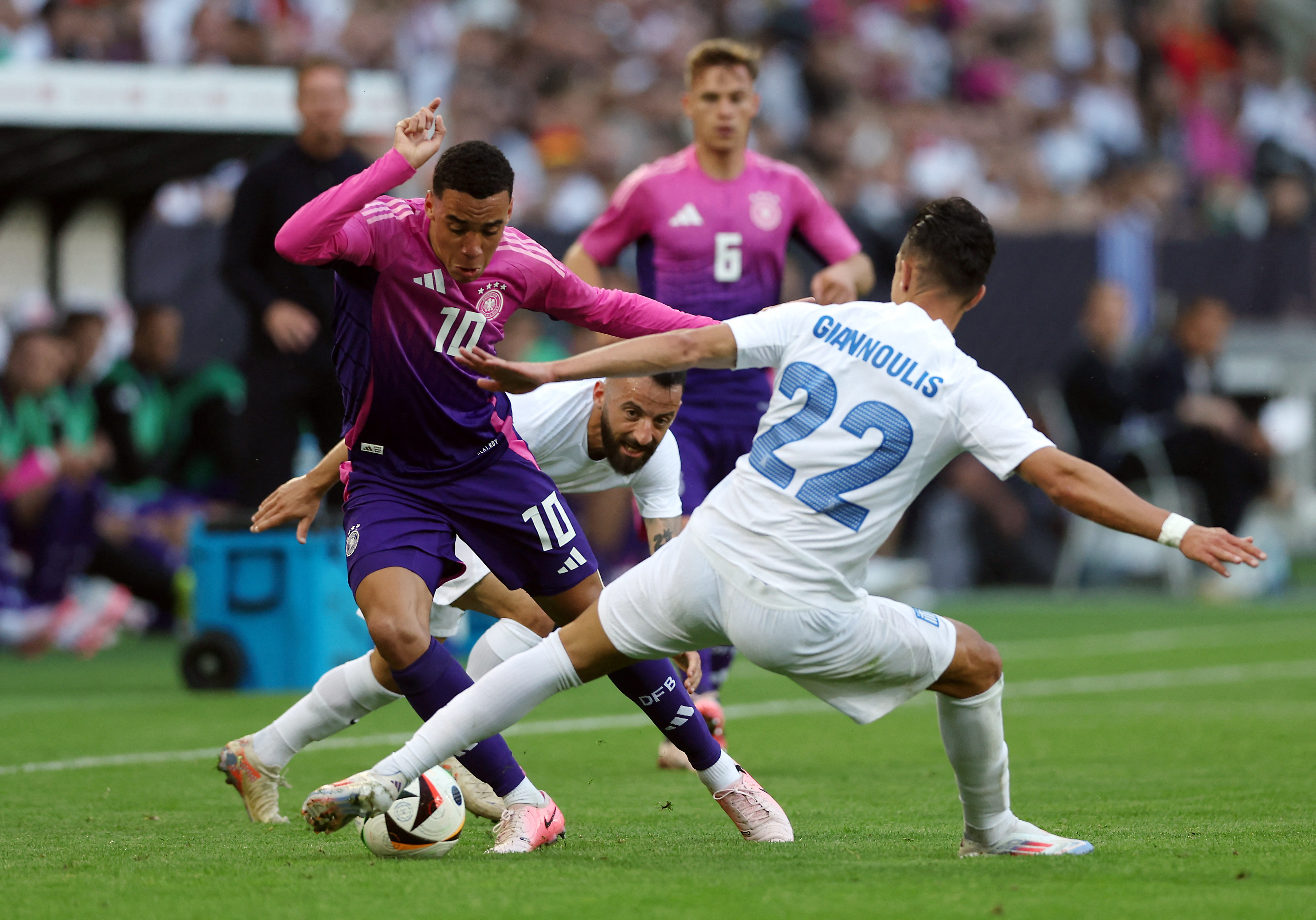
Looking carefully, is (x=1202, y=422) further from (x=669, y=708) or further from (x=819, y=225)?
(x=669, y=708)

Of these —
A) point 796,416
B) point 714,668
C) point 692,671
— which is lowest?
point 714,668

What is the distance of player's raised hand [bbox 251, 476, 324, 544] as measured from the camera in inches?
233

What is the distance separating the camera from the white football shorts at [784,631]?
470 centimetres

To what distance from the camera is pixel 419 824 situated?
5.00 m

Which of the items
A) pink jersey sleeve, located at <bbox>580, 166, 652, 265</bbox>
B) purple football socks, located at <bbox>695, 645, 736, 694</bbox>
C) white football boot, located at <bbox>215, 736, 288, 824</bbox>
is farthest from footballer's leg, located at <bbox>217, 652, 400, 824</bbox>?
pink jersey sleeve, located at <bbox>580, 166, 652, 265</bbox>

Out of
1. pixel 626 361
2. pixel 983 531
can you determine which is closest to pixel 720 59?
pixel 626 361

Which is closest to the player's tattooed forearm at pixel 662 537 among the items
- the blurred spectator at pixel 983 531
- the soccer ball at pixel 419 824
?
the soccer ball at pixel 419 824

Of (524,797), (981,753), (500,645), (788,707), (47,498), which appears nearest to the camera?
(981,753)

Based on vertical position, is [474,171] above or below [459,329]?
above

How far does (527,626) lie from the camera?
6430 mm

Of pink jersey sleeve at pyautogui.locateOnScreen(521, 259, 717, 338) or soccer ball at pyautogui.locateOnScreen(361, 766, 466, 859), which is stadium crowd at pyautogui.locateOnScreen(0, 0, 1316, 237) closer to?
pink jersey sleeve at pyautogui.locateOnScreen(521, 259, 717, 338)

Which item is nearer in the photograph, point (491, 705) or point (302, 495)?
point (491, 705)

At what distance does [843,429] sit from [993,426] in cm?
37

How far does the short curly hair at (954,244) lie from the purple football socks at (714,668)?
3.09 metres
